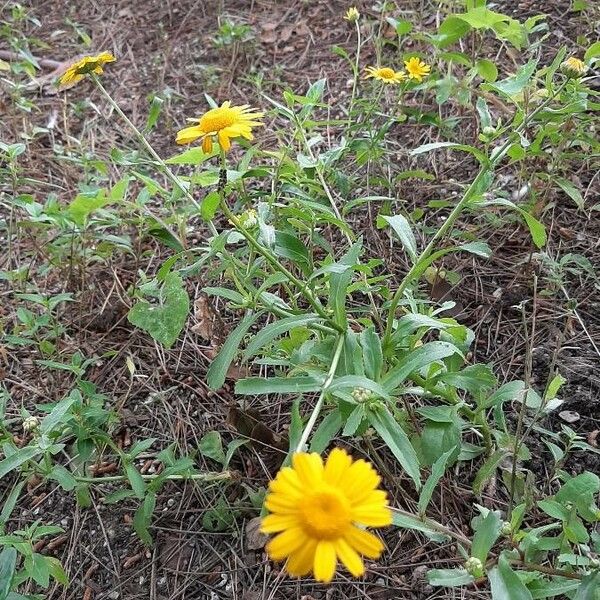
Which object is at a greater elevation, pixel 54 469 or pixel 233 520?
pixel 54 469

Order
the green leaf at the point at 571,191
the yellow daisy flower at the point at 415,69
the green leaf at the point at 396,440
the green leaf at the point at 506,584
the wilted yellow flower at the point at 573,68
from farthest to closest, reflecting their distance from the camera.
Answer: the yellow daisy flower at the point at 415,69 → the green leaf at the point at 571,191 → the wilted yellow flower at the point at 573,68 → the green leaf at the point at 396,440 → the green leaf at the point at 506,584

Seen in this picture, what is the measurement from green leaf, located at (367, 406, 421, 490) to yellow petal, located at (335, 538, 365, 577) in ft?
1.13

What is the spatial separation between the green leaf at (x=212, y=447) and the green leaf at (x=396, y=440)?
1.75 feet

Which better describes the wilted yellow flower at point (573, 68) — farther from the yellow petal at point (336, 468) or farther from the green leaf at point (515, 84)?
the yellow petal at point (336, 468)

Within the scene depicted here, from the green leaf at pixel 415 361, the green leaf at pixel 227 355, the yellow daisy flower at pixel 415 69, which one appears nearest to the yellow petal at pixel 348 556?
the green leaf at pixel 415 361

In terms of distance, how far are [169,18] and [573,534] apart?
330 centimetres

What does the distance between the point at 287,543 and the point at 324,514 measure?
6 centimetres

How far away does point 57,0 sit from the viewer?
12.7 feet

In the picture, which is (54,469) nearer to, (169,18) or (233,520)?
(233,520)

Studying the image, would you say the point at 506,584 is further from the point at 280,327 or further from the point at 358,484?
the point at 280,327

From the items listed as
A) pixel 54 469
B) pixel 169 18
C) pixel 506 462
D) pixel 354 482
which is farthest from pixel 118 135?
pixel 354 482

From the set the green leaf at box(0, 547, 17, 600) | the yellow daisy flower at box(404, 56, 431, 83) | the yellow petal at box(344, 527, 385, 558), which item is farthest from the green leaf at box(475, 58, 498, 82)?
the green leaf at box(0, 547, 17, 600)

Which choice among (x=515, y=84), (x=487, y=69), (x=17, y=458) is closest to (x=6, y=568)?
(x=17, y=458)

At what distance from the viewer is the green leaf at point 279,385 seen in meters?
1.18
